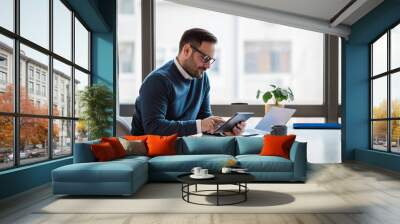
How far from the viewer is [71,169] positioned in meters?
4.91

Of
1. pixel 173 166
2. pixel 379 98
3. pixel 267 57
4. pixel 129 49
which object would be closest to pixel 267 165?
pixel 173 166

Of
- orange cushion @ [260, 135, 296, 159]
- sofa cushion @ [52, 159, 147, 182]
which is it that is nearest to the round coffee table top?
sofa cushion @ [52, 159, 147, 182]

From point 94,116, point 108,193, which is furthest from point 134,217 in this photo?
point 94,116

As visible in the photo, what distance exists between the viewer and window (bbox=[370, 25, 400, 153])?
7867mm

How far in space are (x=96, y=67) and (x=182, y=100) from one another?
3.16 m

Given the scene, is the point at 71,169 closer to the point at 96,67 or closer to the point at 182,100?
the point at 182,100

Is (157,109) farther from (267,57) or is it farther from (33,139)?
(267,57)

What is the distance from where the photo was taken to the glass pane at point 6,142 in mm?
4879

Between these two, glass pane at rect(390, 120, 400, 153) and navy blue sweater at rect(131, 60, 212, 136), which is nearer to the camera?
navy blue sweater at rect(131, 60, 212, 136)

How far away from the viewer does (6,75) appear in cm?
501

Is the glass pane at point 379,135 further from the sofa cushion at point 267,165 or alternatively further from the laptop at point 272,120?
the sofa cushion at point 267,165

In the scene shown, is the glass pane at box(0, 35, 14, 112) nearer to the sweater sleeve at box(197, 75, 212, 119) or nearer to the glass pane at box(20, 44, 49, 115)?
the glass pane at box(20, 44, 49, 115)

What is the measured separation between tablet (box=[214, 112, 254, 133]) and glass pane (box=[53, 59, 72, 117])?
2556mm

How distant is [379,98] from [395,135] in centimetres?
116
